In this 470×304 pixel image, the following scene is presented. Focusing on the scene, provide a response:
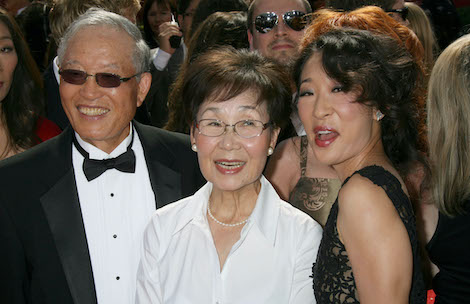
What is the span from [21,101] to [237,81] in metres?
1.65

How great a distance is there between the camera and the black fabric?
2342 millimetres

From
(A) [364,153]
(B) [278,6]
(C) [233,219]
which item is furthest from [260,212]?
(B) [278,6]

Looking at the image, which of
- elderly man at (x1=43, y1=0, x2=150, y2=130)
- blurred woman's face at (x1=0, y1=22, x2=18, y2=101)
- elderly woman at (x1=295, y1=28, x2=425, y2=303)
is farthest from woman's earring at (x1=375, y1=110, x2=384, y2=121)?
elderly man at (x1=43, y1=0, x2=150, y2=130)

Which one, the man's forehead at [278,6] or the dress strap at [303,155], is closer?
the dress strap at [303,155]

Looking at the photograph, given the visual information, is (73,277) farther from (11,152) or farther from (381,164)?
(381,164)

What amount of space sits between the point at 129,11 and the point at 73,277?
260 centimetres

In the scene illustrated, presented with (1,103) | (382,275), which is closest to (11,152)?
(1,103)

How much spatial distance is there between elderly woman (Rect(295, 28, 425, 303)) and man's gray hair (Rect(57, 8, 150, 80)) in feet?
2.65

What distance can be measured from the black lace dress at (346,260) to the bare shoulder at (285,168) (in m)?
0.75

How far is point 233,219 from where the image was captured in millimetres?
2516

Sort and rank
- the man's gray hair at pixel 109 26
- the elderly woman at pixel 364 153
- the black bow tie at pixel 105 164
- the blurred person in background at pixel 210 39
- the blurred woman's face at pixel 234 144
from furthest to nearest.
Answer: the blurred person in background at pixel 210 39, the man's gray hair at pixel 109 26, the black bow tie at pixel 105 164, the blurred woman's face at pixel 234 144, the elderly woman at pixel 364 153

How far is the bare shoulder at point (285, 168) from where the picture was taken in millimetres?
3002

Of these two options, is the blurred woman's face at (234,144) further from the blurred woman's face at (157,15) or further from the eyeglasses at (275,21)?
the blurred woman's face at (157,15)

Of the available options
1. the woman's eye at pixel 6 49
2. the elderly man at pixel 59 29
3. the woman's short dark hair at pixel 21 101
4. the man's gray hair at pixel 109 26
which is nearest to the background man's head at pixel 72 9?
the elderly man at pixel 59 29
